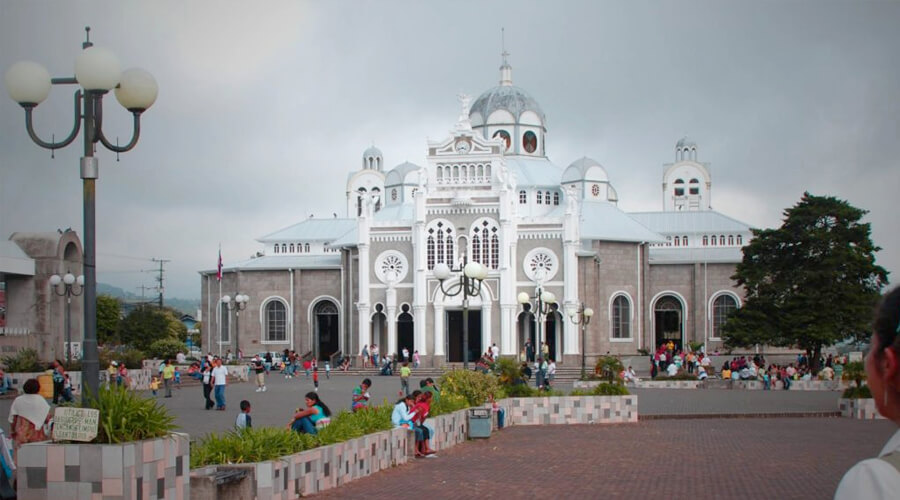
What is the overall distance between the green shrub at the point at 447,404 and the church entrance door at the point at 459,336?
123 ft

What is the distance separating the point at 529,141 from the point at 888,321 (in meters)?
70.6

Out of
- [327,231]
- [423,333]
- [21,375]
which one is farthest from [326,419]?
[327,231]

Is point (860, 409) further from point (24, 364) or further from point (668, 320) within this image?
point (668, 320)

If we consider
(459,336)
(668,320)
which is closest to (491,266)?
(459,336)

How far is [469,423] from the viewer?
22828 millimetres

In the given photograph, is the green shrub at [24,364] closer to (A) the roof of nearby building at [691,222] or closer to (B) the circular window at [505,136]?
(B) the circular window at [505,136]

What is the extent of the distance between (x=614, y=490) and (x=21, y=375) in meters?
24.7

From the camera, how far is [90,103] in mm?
11070

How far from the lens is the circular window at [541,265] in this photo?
60.5m

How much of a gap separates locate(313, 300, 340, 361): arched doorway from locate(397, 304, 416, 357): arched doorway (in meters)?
7.57

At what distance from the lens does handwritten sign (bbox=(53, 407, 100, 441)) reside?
9.72 metres

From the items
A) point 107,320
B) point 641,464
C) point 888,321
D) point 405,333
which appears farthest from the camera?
point 107,320

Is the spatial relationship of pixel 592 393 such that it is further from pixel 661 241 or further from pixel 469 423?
pixel 661 241

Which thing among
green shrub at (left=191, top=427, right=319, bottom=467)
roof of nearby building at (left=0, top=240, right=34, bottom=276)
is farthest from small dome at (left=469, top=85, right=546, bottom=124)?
green shrub at (left=191, top=427, right=319, bottom=467)
